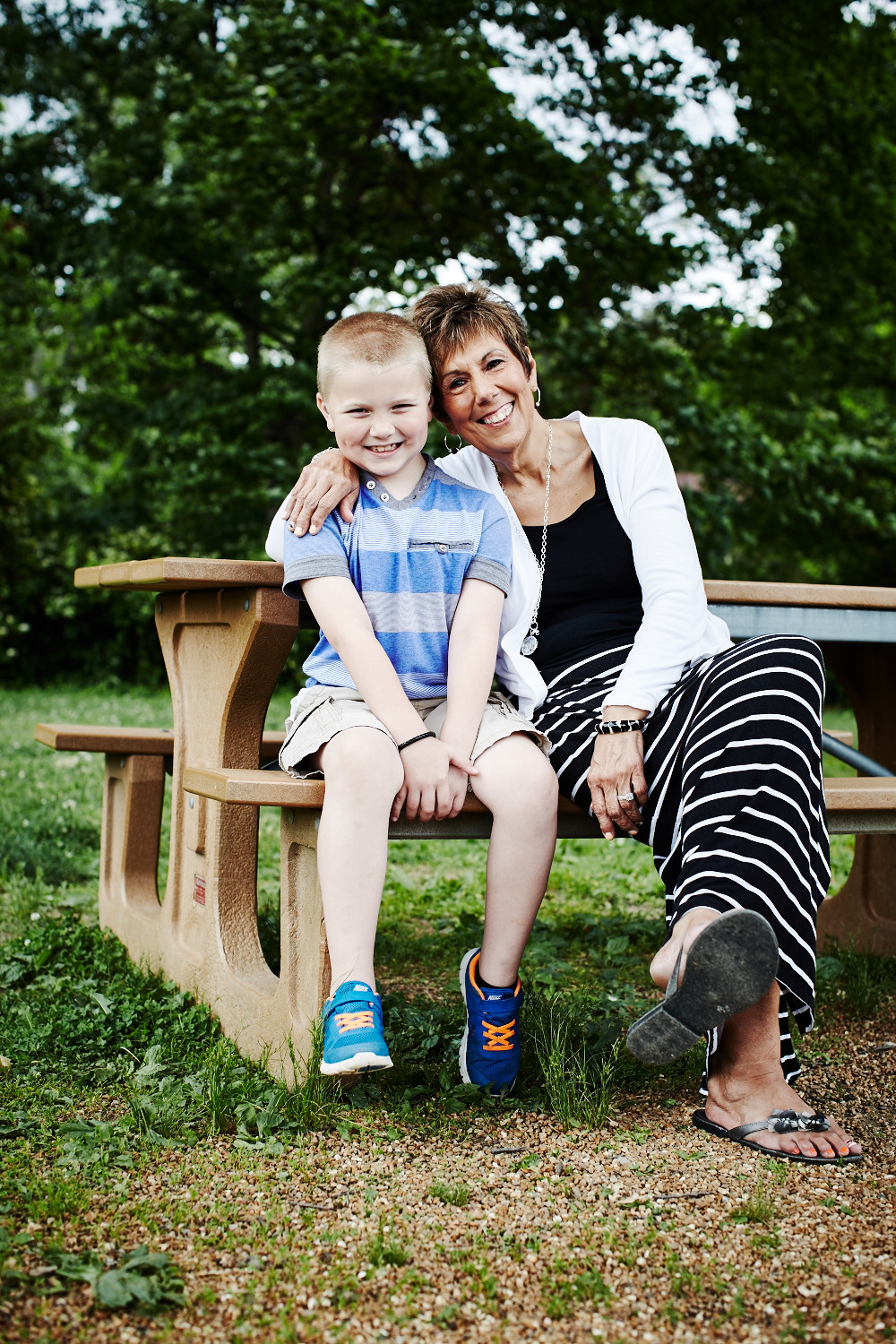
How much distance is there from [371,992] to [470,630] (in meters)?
0.78

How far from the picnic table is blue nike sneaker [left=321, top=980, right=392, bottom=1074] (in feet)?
0.47

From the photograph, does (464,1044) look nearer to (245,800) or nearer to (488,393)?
(245,800)

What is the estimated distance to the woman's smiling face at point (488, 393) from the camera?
2.65 m

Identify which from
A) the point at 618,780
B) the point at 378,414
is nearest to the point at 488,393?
the point at 378,414

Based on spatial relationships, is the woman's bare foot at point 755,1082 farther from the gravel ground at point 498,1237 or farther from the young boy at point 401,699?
the young boy at point 401,699

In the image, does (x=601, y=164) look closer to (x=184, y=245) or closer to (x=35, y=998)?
(x=184, y=245)

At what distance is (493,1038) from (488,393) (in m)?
1.43

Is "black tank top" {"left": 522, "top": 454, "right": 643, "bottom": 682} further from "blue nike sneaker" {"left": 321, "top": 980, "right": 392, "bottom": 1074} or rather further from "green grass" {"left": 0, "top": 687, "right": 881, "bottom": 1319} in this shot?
"blue nike sneaker" {"left": 321, "top": 980, "right": 392, "bottom": 1074}

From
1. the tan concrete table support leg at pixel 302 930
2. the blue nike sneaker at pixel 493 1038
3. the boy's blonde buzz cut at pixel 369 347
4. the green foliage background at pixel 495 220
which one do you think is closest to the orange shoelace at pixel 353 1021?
the tan concrete table support leg at pixel 302 930

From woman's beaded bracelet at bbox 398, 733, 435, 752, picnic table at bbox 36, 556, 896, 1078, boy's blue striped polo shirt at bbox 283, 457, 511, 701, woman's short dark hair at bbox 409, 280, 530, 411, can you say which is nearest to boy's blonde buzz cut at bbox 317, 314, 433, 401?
woman's short dark hair at bbox 409, 280, 530, 411

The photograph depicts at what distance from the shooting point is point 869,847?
3607 mm

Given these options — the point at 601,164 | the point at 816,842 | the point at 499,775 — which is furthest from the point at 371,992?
the point at 601,164

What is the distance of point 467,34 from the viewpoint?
11414 millimetres

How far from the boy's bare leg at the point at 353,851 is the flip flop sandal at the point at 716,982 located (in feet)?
1.82
